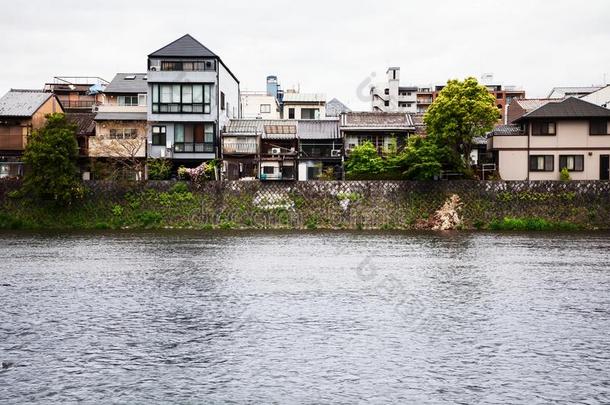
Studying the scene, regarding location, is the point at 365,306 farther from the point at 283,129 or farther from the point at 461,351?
the point at 283,129

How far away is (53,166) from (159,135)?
11.5 meters

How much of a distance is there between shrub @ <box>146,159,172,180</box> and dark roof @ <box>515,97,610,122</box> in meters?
29.4

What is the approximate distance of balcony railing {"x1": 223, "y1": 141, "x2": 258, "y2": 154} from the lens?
5944 cm

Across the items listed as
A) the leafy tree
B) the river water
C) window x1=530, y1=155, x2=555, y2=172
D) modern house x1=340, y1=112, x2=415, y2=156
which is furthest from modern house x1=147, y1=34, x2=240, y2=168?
window x1=530, y1=155, x2=555, y2=172

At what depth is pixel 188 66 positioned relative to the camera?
58.8 metres

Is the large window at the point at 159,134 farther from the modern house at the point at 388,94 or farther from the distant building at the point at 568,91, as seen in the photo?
the distant building at the point at 568,91

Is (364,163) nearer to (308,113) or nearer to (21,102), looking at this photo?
(308,113)

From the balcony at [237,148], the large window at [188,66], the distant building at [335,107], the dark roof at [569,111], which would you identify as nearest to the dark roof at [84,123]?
the large window at [188,66]

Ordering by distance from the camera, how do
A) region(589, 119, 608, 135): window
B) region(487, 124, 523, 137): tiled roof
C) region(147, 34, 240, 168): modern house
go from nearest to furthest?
region(589, 119, 608, 135): window < region(487, 124, 523, 137): tiled roof < region(147, 34, 240, 168): modern house

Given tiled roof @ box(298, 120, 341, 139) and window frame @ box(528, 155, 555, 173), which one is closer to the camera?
window frame @ box(528, 155, 555, 173)

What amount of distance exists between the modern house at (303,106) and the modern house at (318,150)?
16.5 meters

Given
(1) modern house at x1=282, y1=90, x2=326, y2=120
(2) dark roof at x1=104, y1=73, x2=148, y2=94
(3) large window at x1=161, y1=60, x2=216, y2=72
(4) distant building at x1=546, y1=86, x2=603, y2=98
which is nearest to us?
(3) large window at x1=161, y1=60, x2=216, y2=72

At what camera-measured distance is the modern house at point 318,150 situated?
61750 millimetres

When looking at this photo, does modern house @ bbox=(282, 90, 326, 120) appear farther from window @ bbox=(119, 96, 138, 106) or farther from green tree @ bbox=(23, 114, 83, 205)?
green tree @ bbox=(23, 114, 83, 205)
